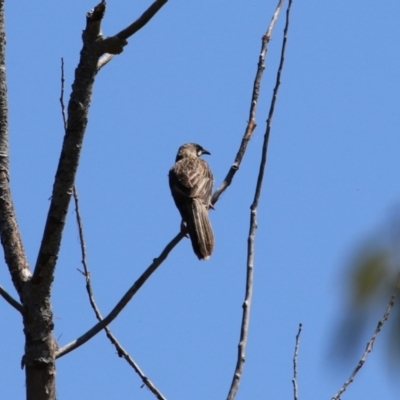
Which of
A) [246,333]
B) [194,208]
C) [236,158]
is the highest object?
[194,208]

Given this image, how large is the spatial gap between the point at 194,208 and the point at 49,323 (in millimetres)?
4590

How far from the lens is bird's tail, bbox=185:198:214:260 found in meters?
7.15

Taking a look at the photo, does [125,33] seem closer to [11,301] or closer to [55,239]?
[55,239]

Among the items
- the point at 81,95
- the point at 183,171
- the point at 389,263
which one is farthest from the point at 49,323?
the point at 183,171

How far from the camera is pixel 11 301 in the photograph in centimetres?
330

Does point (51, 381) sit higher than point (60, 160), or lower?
lower

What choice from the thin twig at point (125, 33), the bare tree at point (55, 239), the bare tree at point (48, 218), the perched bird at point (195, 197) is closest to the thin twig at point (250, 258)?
the bare tree at point (55, 239)

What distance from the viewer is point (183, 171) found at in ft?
30.3

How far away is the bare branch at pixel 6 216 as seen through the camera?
3.42m

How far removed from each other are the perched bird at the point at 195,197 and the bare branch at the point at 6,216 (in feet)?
12.2

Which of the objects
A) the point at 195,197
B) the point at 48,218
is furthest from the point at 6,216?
the point at 195,197

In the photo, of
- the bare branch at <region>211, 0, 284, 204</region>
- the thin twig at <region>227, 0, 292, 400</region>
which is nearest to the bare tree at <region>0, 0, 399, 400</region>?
the thin twig at <region>227, 0, 292, 400</region>

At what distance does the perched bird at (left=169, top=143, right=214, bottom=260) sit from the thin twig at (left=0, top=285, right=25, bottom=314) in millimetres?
3831

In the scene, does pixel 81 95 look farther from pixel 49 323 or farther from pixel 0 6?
pixel 49 323
